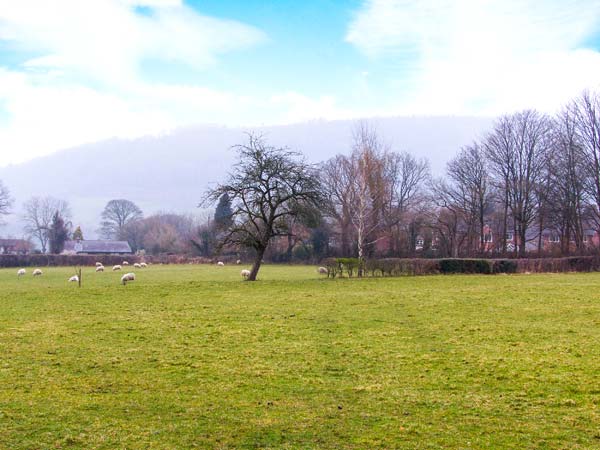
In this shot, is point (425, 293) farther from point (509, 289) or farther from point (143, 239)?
point (143, 239)

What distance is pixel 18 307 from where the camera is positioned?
20188 millimetres

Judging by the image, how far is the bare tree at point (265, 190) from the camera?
108 ft

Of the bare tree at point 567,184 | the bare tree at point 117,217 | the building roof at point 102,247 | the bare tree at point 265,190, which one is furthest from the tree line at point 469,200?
the bare tree at point 117,217

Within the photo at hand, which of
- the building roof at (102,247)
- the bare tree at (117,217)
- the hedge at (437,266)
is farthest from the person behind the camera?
the bare tree at (117,217)

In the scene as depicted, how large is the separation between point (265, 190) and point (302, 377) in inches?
957

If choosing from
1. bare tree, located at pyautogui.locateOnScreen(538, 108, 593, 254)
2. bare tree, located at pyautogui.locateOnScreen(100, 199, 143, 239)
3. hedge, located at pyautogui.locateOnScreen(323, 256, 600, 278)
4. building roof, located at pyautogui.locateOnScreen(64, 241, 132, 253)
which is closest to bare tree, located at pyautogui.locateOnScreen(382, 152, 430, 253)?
bare tree, located at pyautogui.locateOnScreen(538, 108, 593, 254)

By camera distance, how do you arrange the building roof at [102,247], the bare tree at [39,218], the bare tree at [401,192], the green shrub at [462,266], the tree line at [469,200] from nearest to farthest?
1. the green shrub at [462,266]
2. the tree line at [469,200]
3. the bare tree at [401,192]
4. the building roof at [102,247]
5. the bare tree at [39,218]

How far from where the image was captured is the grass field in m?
6.70

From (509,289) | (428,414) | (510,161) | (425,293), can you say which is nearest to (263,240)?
(425,293)

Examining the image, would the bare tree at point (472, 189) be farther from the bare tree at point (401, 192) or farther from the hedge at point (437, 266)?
the hedge at point (437, 266)

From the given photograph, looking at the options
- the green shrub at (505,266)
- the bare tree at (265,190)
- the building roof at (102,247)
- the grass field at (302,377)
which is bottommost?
the grass field at (302,377)

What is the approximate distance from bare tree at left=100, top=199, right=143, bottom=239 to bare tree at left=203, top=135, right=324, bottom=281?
11485 cm

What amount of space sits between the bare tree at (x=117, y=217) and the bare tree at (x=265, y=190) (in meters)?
115

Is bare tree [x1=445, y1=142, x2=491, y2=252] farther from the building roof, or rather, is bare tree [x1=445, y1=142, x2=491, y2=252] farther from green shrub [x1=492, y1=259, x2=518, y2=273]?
the building roof
